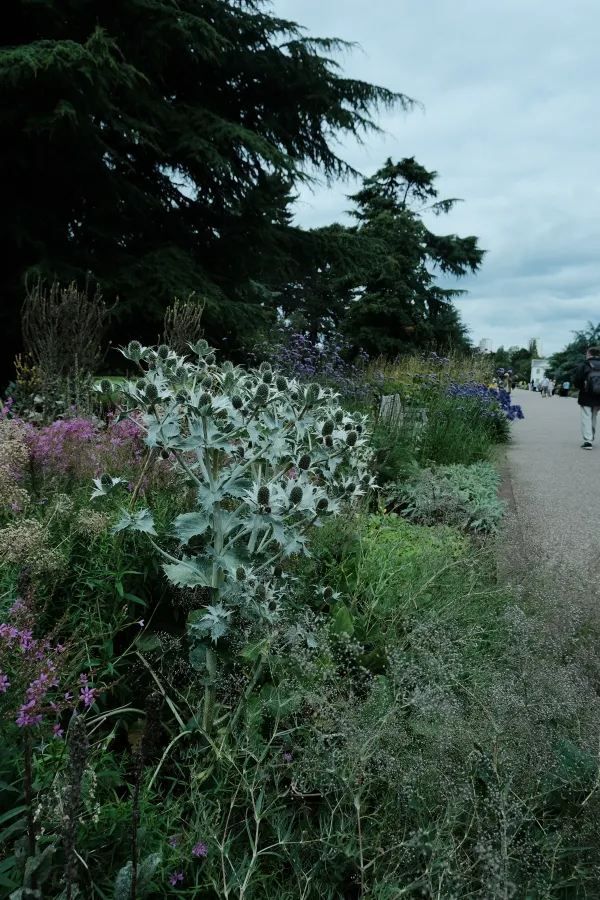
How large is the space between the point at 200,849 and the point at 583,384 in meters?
11.6

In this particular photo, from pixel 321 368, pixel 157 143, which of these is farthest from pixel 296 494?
pixel 157 143

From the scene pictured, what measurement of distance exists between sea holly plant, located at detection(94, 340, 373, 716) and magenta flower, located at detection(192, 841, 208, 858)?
2.00 feet

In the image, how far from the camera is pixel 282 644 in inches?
96.3

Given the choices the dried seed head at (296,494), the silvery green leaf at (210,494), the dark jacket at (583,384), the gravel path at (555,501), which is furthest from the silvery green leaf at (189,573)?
the dark jacket at (583,384)

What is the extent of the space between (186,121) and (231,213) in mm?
2005

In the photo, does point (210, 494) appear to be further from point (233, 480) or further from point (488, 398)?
point (488, 398)

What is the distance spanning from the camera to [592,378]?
37.4ft

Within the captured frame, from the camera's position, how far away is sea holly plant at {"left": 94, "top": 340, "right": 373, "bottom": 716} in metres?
2.21

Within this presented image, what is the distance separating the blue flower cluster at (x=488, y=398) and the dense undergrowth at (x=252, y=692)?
27.0ft

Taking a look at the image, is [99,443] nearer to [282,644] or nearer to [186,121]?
[282,644]

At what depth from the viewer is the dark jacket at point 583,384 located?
37.1ft

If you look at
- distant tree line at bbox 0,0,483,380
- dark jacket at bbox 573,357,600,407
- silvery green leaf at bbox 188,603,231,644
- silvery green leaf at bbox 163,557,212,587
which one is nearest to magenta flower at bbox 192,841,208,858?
silvery green leaf at bbox 188,603,231,644

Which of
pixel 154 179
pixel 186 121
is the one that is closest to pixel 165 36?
pixel 186 121

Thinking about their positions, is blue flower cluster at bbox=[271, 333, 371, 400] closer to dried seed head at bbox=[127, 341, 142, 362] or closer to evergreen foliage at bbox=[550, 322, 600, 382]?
dried seed head at bbox=[127, 341, 142, 362]
